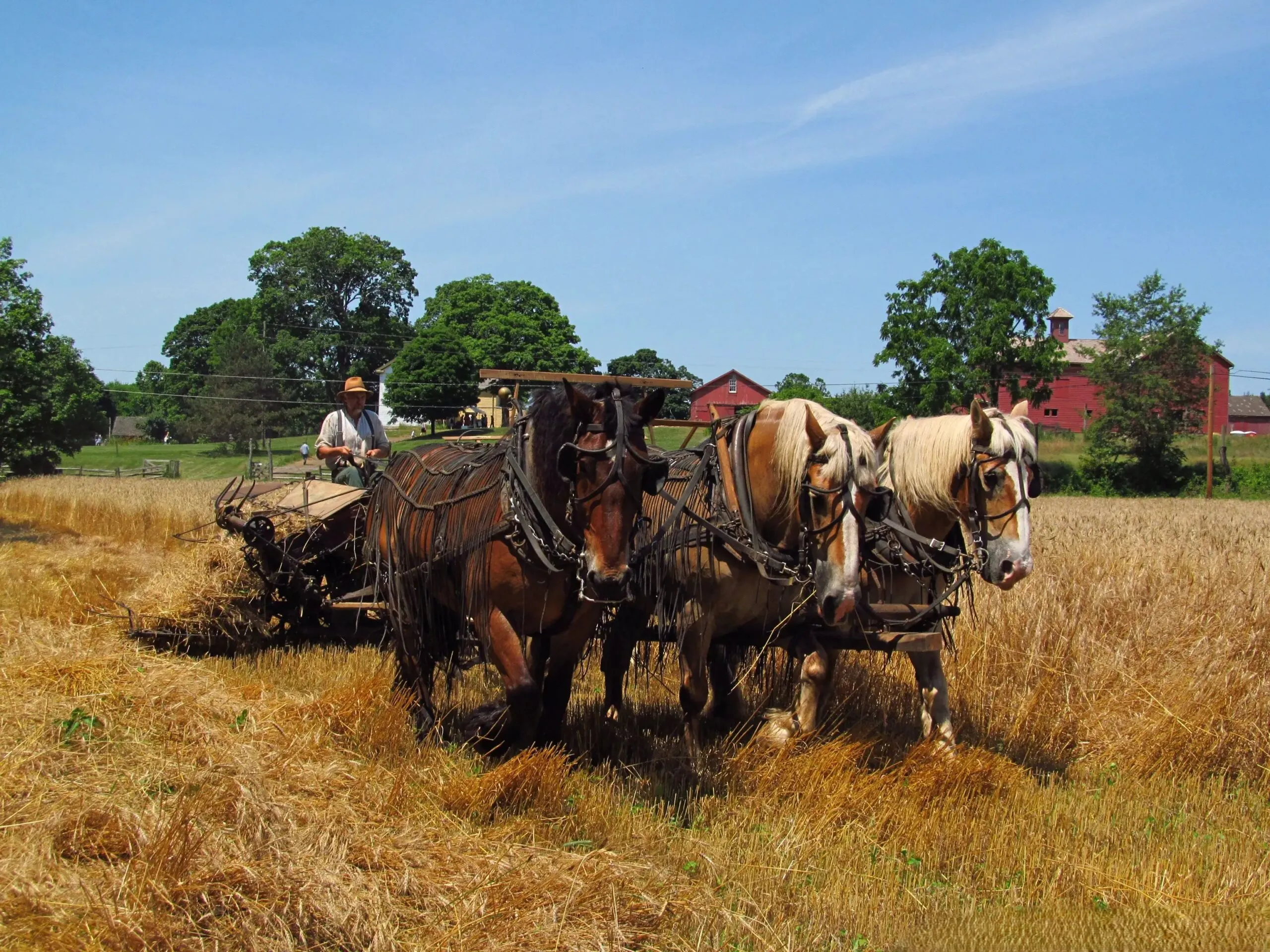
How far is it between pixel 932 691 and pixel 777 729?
100 centimetres

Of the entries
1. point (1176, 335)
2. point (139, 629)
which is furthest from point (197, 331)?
point (139, 629)

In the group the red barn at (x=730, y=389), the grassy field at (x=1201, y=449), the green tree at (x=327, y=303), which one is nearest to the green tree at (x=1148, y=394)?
the grassy field at (x=1201, y=449)

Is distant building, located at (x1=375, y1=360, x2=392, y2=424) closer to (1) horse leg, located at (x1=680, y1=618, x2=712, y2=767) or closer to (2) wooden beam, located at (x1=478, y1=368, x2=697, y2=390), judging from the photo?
(2) wooden beam, located at (x1=478, y1=368, x2=697, y2=390)

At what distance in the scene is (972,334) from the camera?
43.9 metres

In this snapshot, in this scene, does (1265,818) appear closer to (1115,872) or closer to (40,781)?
(1115,872)

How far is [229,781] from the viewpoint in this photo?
398 centimetres

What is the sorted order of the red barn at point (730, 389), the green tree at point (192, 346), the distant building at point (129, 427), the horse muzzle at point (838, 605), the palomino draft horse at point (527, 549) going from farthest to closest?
the distant building at point (129, 427)
the green tree at point (192, 346)
the red barn at point (730, 389)
the horse muzzle at point (838, 605)
the palomino draft horse at point (527, 549)

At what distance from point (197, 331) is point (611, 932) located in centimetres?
9576

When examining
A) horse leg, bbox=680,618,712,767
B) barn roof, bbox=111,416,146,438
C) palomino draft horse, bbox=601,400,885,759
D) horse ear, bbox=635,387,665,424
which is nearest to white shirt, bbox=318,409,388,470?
palomino draft horse, bbox=601,400,885,759

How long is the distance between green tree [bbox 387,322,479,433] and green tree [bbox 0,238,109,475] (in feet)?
40.5

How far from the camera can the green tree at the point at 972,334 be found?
43344mm

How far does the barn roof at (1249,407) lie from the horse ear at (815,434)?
95.2m

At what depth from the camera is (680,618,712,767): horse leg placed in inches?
214

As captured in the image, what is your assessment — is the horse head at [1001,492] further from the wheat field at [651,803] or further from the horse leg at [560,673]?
the horse leg at [560,673]
